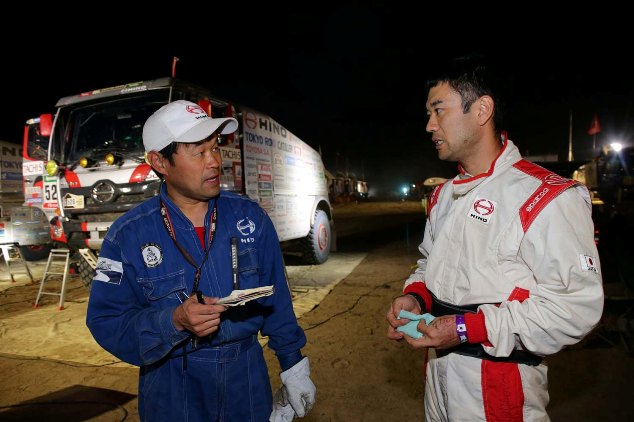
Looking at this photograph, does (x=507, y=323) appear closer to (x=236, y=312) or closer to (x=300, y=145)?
(x=236, y=312)

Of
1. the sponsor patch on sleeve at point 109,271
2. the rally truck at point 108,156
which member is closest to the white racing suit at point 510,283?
the sponsor patch on sleeve at point 109,271

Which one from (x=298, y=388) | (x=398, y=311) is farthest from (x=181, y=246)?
(x=398, y=311)

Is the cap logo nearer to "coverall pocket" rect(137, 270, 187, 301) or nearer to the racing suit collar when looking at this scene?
"coverall pocket" rect(137, 270, 187, 301)

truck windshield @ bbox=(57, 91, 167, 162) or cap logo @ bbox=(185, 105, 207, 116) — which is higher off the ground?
truck windshield @ bbox=(57, 91, 167, 162)

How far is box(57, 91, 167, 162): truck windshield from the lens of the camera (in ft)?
18.2

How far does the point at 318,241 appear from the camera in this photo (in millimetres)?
9211

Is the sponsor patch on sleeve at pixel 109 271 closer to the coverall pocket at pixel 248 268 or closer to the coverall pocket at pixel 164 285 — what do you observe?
the coverall pocket at pixel 164 285

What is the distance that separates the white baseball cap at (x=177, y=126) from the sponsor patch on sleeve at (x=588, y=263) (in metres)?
1.71

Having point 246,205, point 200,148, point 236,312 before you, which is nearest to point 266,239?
point 246,205

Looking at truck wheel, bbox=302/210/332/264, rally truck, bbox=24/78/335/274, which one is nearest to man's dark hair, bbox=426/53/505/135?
rally truck, bbox=24/78/335/274

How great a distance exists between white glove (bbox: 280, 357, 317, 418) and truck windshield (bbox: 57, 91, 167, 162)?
4.60m

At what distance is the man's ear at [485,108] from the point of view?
1.70 meters

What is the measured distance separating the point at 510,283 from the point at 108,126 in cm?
607

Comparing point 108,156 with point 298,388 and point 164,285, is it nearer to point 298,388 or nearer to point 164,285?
point 164,285
